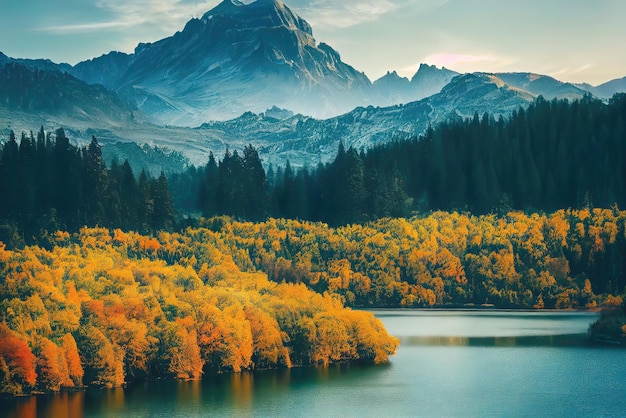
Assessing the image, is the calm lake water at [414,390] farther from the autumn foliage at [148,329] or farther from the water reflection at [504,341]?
the autumn foliage at [148,329]

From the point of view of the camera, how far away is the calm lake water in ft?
328

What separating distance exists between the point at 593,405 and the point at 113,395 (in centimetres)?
4893

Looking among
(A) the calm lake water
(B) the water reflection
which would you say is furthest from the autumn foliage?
(B) the water reflection

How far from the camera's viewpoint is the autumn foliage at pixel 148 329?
109125mm

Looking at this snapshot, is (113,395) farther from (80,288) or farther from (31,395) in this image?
(80,288)

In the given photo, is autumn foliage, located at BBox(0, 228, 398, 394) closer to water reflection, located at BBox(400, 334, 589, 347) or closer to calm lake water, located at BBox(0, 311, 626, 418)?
calm lake water, located at BBox(0, 311, 626, 418)

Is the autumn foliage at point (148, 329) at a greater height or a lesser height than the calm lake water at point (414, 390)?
greater

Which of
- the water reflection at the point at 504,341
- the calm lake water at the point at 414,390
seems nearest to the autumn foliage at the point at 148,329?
the calm lake water at the point at 414,390

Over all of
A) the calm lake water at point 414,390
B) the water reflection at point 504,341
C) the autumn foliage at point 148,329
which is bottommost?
the calm lake water at point 414,390

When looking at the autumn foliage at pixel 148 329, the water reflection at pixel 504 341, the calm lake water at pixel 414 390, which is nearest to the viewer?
the calm lake water at pixel 414 390

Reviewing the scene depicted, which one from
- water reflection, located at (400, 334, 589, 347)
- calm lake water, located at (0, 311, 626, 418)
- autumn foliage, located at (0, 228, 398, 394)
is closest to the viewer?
calm lake water, located at (0, 311, 626, 418)

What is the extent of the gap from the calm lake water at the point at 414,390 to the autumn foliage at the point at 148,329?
331cm

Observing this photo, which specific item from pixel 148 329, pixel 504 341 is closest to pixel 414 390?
pixel 148 329

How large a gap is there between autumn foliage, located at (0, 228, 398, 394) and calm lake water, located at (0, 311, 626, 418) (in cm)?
331
